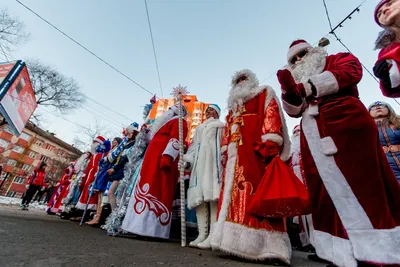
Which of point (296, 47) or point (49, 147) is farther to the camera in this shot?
point (49, 147)

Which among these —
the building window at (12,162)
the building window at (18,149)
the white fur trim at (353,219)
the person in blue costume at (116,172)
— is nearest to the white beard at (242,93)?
the white fur trim at (353,219)

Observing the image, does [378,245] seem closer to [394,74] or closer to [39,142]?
[394,74]

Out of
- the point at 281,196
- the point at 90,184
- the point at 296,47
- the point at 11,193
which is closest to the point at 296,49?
the point at 296,47

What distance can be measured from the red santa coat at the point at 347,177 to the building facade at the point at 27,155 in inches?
1411

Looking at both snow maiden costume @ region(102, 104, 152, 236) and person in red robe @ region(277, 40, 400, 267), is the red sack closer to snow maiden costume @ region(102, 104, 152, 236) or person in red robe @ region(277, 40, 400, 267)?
person in red robe @ region(277, 40, 400, 267)

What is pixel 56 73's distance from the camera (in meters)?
18.1

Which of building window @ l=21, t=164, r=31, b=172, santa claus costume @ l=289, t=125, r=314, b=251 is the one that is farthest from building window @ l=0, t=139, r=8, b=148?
santa claus costume @ l=289, t=125, r=314, b=251

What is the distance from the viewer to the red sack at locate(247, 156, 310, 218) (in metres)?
1.38

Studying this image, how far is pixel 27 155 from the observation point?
1431 inches

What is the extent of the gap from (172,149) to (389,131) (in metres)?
2.81

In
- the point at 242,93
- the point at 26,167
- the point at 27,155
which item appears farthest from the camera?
the point at 26,167

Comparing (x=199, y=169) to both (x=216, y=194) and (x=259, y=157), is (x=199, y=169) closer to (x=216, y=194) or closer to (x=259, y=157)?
(x=216, y=194)

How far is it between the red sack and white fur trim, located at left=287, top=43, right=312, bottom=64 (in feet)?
3.78

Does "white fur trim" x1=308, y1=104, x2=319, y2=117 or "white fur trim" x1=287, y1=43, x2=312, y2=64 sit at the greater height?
"white fur trim" x1=287, y1=43, x2=312, y2=64
